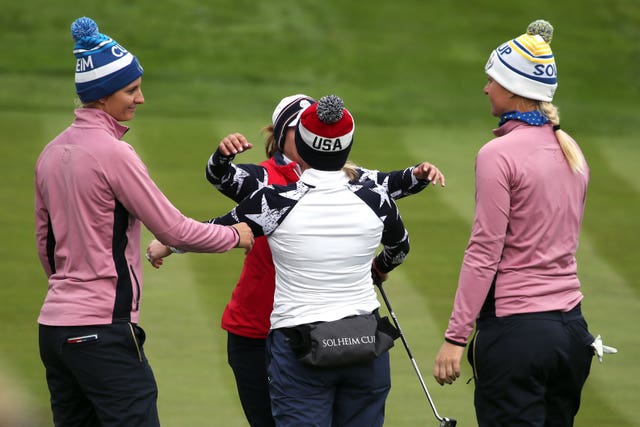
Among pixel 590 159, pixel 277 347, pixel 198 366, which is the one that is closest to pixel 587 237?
pixel 590 159

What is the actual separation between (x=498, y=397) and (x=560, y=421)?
0.32 metres

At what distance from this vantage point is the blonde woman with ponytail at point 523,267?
4496mm

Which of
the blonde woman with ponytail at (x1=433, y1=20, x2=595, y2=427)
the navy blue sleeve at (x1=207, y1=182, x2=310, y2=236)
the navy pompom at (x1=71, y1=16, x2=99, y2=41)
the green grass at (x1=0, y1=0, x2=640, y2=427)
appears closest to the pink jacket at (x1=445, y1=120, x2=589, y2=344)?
the blonde woman with ponytail at (x1=433, y1=20, x2=595, y2=427)

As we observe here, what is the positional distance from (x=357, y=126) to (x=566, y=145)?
24.4ft

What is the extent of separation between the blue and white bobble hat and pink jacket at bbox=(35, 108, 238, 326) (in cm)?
9

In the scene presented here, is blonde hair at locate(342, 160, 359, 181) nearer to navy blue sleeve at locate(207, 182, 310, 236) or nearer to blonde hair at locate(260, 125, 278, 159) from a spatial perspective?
navy blue sleeve at locate(207, 182, 310, 236)

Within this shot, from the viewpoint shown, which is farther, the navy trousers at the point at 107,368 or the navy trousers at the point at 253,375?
the navy trousers at the point at 253,375

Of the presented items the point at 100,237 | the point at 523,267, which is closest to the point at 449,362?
the point at 523,267

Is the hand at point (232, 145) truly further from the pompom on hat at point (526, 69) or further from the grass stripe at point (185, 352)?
the grass stripe at point (185, 352)

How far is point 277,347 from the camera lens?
446 centimetres

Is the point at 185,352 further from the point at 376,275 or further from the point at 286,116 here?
the point at 286,116

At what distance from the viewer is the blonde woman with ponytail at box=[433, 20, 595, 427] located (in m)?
4.50

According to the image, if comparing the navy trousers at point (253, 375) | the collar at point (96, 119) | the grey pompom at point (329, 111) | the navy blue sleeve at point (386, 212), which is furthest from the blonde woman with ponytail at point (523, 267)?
the collar at point (96, 119)

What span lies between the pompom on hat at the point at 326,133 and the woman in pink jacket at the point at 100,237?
37 centimetres
